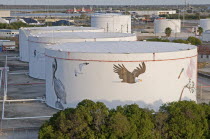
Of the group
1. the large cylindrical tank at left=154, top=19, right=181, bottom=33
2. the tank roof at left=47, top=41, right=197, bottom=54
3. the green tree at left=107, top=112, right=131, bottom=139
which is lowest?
the green tree at left=107, top=112, right=131, bottom=139

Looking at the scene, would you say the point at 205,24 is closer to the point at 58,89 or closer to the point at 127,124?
the point at 58,89

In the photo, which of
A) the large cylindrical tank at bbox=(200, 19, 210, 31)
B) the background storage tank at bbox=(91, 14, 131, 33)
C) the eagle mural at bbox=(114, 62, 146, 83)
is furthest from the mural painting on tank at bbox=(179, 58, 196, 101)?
the large cylindrical tank at bbox=(200, 19, 210, 31)

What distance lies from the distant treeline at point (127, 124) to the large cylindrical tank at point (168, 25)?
54412 millimetres

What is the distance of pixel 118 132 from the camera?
15.0 meters

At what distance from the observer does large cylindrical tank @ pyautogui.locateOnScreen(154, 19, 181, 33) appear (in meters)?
69.7

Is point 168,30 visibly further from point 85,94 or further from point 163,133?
point 163,133

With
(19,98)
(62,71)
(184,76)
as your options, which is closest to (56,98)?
(62,71)

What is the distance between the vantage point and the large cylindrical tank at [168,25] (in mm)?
69688

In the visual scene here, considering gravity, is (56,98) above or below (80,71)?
below

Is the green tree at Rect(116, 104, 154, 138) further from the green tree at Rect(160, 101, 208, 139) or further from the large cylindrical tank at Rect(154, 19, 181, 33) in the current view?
the large cylindrical tank at Rect(154, 19, 181, 33)

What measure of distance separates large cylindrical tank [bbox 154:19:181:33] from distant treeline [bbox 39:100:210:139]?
179ft

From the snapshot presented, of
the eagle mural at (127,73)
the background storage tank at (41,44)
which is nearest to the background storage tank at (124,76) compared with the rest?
the eagle mural at (127,73)

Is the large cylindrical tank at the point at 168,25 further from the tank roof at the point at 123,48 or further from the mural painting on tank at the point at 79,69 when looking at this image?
the mural painting on tank at the point at 79,69

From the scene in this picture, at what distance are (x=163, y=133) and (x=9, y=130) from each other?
254 inches
